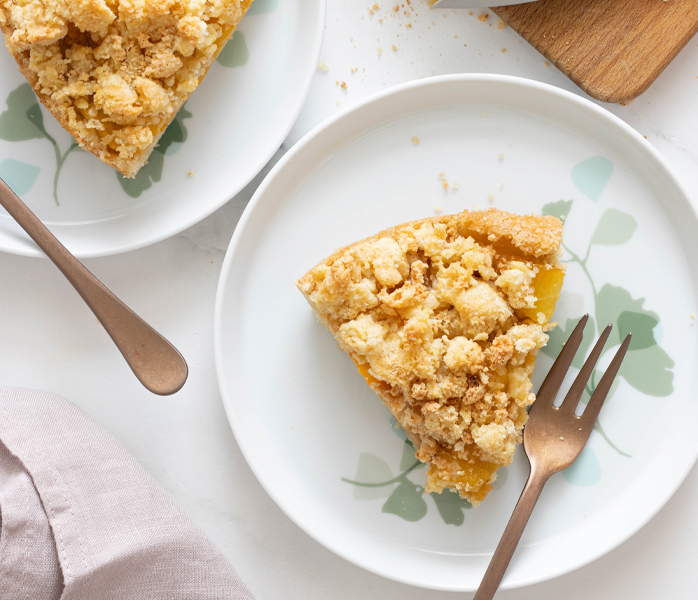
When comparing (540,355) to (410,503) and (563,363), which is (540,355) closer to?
(563,363)

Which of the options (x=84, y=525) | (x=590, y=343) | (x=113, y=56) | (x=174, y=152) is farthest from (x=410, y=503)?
(x=113, y=56)

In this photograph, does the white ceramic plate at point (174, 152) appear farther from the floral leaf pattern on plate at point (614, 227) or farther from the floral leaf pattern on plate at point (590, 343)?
the floral leaf pattern on plate at point (614, 227)

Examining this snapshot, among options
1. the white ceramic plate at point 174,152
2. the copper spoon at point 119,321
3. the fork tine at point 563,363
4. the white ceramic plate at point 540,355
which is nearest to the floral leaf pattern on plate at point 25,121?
the white ceramic plate at point 174,152

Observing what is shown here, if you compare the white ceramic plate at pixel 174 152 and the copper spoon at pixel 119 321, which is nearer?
the copper spoon at pixel 119 321

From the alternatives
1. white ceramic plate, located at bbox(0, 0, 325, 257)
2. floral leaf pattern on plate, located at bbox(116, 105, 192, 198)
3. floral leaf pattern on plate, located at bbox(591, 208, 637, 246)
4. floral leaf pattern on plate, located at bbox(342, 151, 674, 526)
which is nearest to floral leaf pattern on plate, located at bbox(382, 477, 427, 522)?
floral leaf pattern on plate, located at bbox(342, 151, 674, 526)

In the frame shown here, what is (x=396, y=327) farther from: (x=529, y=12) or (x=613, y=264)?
(x=529, y=12)

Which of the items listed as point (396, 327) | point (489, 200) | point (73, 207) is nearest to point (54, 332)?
point (73, 207)
